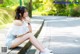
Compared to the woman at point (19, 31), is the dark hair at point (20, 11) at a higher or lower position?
higher

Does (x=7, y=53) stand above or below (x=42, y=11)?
above

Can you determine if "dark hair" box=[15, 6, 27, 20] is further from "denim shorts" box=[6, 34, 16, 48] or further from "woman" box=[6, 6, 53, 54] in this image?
"denim shorts" box=[6, 34, 16, 48]

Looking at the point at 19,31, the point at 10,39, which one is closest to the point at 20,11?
the point at 19,31

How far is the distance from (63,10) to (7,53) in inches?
2441

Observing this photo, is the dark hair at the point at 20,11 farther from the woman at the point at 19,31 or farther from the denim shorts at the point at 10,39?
the denim shorts at the point at 10,39

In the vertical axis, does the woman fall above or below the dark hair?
below

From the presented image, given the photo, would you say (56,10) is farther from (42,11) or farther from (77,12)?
(77,12)

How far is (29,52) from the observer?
11.9m

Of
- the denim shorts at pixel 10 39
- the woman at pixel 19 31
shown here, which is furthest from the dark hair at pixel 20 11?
the denim shorts at pixel 10 39

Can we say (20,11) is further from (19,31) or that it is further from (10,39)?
(10,39)

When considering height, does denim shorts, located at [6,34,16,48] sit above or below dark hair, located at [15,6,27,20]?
below

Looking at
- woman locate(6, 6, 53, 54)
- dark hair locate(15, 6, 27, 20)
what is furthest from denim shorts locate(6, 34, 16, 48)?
dark hair locate(15, 6, 27, 20)

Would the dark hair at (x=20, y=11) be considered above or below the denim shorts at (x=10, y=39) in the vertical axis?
above

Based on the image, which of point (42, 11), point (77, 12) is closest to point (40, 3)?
point (42, 11)
